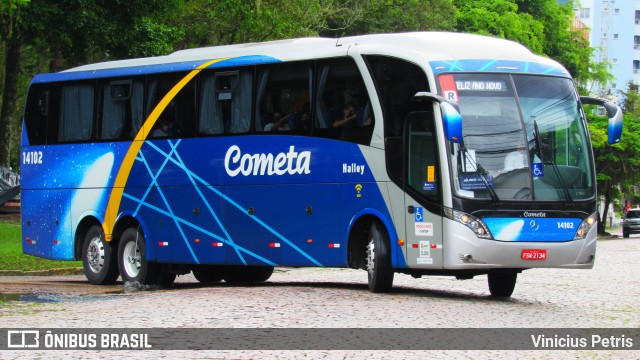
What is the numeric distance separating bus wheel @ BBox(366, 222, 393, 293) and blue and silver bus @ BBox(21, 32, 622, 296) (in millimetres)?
22

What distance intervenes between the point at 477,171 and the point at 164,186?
6.83 m

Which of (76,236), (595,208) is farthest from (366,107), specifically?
(76,236)

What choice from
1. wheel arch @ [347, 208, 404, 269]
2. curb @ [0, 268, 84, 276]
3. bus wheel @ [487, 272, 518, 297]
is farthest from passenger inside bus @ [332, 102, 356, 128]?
curb @ [0, 268, 84, 276]

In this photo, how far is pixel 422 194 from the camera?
682 inches

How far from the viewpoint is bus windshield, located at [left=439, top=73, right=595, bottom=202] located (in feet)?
54.9

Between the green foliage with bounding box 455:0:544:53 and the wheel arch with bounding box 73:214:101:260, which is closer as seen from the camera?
the wheel arch with bounding box 73:214:101:260

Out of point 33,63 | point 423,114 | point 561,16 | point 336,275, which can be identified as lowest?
point 336,275

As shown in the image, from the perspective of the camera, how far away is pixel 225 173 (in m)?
20.5

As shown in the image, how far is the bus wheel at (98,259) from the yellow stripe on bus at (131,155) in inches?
13.3

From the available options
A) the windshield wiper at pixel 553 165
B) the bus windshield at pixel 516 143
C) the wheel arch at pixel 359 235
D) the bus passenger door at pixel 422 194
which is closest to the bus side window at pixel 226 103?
the wheel arch at pixel 359 235

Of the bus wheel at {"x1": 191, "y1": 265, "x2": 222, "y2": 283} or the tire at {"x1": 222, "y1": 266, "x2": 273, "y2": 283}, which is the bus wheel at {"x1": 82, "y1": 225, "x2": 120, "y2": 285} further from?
the tire at {"x1": 222, "y1": 266, "x2": 273, "y2": 283}

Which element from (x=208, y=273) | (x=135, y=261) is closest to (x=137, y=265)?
(x=135, y=261)

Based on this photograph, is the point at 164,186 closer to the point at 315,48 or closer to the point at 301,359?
the point at 315,48

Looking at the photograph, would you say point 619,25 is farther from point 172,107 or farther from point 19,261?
point 172,107
